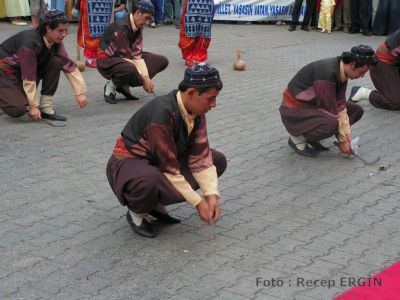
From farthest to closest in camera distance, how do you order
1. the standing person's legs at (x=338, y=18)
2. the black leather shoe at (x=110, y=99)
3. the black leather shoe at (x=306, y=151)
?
the standing person's legs at (x=338, y=18), the black leather shoe at (x=110, y=99), the black leather shoe at (x=306, y=151)

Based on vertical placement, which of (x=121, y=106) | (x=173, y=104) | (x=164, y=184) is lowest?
(x=121, y=106)

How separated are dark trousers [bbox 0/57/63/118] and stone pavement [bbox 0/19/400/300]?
177 millimetres

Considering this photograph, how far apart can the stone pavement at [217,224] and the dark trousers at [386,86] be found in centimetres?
22

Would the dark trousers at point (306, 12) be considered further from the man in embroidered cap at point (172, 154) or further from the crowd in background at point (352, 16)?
the man in embroidered cap at point (172, 154)

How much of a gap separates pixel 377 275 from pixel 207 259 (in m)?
0.91

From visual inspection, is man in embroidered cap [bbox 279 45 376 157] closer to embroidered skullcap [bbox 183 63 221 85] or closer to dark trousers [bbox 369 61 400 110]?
dark trousers [bbox 369 61 400 110]

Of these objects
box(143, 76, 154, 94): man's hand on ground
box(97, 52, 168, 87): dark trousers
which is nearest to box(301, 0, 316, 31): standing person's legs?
box(97, 52, 168, 87): dark trousers

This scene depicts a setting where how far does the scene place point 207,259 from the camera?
383cm

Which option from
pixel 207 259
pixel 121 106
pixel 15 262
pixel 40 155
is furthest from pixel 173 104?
pixel 121 106

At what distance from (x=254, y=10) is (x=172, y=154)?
1179cm

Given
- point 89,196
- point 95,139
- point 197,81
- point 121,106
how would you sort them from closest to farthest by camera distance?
point 197,81
point 89,196
point 95,139
point 121,106

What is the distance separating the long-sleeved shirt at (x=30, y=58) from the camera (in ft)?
20.3

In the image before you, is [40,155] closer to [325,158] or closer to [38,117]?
[38,117]

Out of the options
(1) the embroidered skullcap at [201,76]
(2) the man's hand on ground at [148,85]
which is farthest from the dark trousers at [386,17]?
(1) the embroidered skullcap at [201,76]
